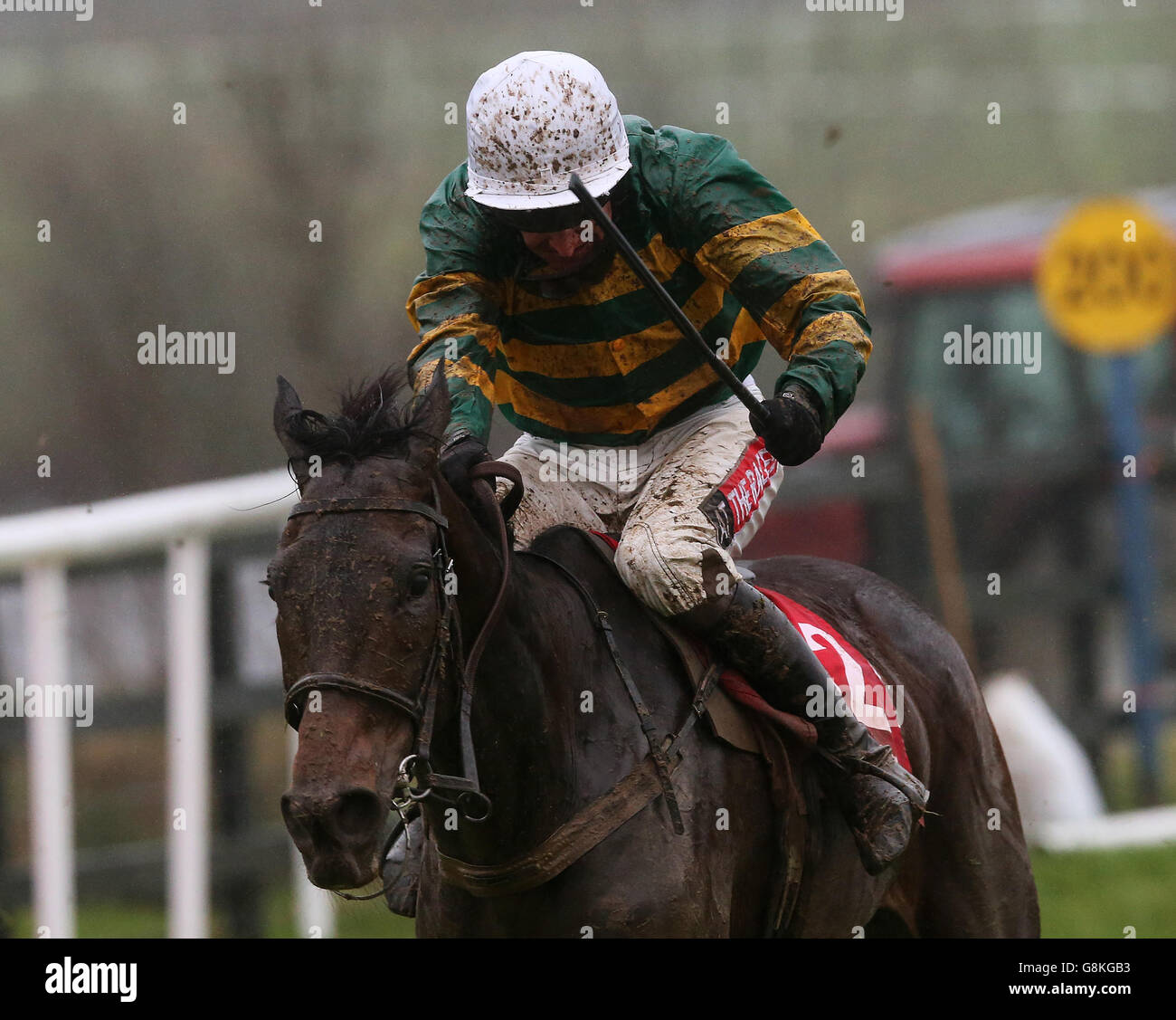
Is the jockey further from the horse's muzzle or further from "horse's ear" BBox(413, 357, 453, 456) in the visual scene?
the horse's muzzle

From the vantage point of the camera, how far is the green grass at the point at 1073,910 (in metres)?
7.01

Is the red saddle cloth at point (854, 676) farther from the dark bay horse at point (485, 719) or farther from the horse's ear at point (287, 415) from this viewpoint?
the horse's ear at point (287, 415)

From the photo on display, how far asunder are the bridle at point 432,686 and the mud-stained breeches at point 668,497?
18.8 inches

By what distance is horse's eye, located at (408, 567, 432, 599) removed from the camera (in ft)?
10.2

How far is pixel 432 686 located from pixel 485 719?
0.32 m

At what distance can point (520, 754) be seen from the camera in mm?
3518

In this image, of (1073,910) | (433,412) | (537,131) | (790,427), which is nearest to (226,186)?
(1073,910)

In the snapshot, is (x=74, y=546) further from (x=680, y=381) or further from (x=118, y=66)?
(x=118, y=66)

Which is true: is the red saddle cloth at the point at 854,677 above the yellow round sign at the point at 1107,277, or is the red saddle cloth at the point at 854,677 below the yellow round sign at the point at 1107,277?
below

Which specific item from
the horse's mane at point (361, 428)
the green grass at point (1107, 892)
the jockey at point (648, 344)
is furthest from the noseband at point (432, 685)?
the green grass at point (1107, 892)

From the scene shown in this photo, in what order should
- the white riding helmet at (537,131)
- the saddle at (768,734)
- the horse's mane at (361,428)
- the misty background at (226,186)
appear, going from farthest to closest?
the misty background at (226,186), the saddle at (768,734), the white riding helmet at (537,131), the horse's mane at (361,428)

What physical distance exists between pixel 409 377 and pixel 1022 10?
362 inches

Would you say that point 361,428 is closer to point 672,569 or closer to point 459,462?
point 459,462

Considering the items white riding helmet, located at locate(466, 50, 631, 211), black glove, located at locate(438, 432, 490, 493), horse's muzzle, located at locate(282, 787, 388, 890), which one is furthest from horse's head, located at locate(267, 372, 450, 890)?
white riding helmet, located at locate(466, 50, 631, 211)
